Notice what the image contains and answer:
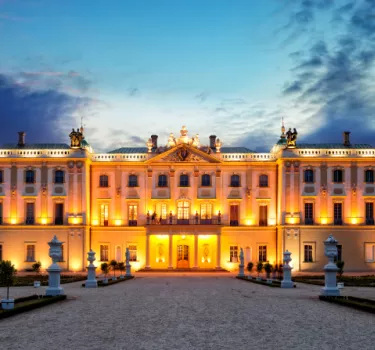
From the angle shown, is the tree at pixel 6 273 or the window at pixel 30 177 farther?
the window at pixel 30 177

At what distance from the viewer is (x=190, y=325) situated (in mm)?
13812

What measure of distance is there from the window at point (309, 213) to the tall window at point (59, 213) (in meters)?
20.9

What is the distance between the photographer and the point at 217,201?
53000 millimetres

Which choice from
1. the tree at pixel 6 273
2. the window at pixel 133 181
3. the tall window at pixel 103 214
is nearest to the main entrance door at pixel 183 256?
the window at pixel 133 181

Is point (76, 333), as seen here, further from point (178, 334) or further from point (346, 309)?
point (346, 309)

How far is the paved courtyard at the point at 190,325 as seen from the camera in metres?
11.4

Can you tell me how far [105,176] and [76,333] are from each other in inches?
1627

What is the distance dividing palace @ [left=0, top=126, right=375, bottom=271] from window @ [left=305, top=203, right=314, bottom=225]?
9 cm

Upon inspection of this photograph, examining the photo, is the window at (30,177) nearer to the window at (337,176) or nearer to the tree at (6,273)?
the window at (337,176)

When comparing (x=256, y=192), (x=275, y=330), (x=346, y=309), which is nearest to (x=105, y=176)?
(x=256, y=192)

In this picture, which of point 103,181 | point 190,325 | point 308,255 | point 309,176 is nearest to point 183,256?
point 103,181

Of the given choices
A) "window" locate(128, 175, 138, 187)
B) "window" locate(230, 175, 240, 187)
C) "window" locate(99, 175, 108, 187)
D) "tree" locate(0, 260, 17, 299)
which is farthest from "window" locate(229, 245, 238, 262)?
"tree" locate(0, 260, 17, 299)

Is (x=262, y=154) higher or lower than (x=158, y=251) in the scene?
higher

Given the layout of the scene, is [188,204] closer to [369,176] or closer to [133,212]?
[133,212]
